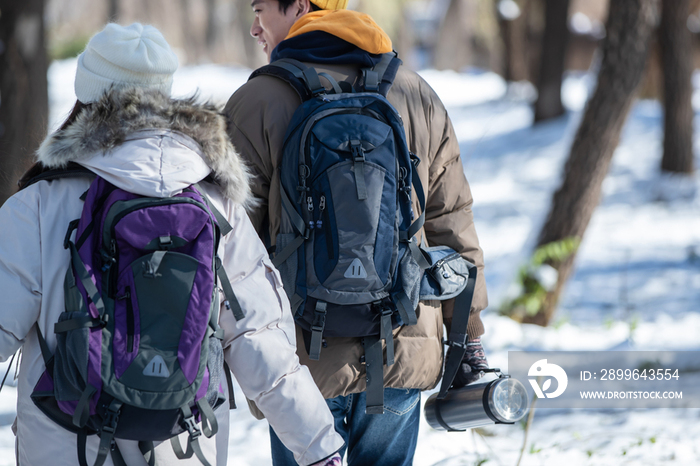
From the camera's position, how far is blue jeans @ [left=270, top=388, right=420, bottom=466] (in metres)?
2.03

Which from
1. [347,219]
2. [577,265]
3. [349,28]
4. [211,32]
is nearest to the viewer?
[347,219]

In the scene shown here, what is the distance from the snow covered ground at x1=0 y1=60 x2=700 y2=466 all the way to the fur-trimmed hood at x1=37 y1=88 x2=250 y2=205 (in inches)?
7.0

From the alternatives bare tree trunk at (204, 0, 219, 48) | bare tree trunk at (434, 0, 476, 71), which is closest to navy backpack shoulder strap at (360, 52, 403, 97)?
bare tree trunk at (434, 0, 476, 71)

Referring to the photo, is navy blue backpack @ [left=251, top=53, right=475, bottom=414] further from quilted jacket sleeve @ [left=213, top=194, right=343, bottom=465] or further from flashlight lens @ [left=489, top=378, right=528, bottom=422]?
flashlight lens @ [left=489, top=378, right=528, bottom=422]

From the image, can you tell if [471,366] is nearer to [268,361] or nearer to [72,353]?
[268,361]

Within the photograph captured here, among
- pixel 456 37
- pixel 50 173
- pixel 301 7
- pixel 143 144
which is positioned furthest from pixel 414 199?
pixel 456 37

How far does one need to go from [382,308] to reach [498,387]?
53 centimetres

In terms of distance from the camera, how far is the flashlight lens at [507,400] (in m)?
2.09

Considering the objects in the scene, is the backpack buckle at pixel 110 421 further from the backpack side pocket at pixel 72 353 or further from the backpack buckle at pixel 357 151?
the backpack buckle at pixel 357 151

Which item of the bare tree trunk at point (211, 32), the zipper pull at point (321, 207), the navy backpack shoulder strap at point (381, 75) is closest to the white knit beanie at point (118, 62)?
the zipper pull at point (321, 207)

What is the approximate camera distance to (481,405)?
6.91 ft

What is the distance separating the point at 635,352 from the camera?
Result: 448 cm

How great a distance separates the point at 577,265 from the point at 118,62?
7.41 m

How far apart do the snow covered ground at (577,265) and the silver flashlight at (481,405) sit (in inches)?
35.4
